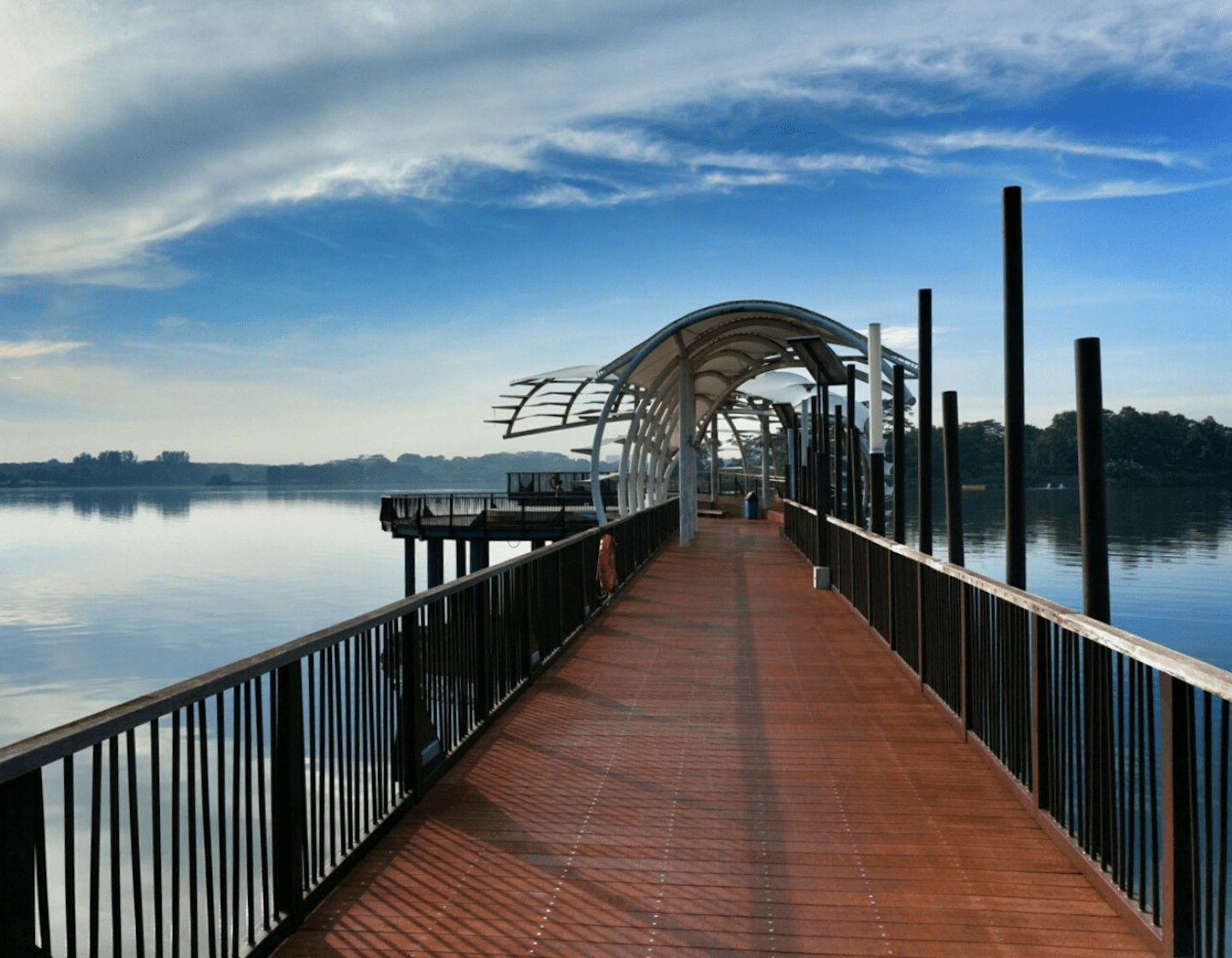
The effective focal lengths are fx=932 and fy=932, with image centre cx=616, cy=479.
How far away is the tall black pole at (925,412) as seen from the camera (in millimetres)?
11406

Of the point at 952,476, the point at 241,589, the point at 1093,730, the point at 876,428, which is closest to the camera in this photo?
the point at 1093,730

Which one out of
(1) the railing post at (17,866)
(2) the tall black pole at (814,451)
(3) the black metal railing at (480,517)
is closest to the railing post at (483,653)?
(1) the railing post at (17,866)

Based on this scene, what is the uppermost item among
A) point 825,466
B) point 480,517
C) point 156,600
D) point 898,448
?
point 898,448

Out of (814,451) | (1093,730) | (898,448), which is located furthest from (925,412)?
(814,451)

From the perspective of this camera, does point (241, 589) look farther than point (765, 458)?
Yes

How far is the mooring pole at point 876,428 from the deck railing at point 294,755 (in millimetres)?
5832

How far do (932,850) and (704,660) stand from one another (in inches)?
176

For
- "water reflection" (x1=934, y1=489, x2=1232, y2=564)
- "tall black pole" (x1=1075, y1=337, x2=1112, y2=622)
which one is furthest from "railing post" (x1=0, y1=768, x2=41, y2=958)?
"water reflection" (x1=934, y1=489, x2=1232, y2=564)

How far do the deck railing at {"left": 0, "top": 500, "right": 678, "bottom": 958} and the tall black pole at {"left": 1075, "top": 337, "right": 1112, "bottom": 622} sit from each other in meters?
3.44

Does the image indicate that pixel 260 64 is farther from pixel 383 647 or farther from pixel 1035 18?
pixel 383 647

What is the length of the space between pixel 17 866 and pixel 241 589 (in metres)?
59.2

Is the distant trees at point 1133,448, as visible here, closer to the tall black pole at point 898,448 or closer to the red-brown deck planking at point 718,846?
the tall black pole at point 898,448

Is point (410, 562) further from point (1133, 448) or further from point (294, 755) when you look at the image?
point (1133, 448)

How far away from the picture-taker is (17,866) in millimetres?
2086
